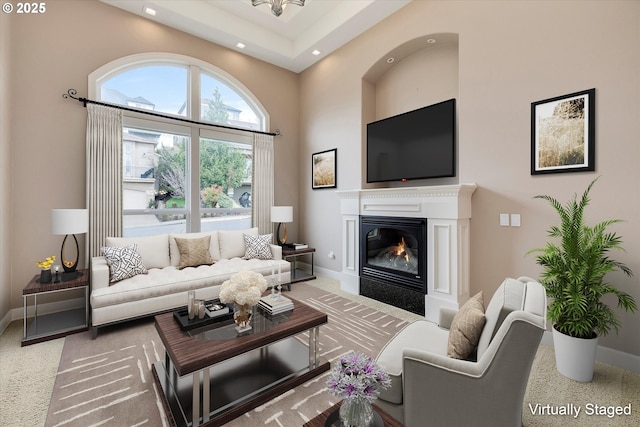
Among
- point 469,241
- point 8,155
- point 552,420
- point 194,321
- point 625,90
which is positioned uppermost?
point 625,90

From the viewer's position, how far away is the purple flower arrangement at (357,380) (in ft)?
3.13

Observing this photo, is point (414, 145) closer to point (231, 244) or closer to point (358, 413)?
point (231, 244)

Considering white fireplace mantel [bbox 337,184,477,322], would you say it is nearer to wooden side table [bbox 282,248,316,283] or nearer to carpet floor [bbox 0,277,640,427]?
carpet floor [bbox 0,277,640,427]

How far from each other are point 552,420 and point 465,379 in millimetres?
1043

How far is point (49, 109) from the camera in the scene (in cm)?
338

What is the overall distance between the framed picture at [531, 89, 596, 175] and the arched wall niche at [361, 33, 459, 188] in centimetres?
98

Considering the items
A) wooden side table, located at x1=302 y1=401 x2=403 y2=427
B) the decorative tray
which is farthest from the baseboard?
the decorative tray

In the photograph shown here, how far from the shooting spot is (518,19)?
111 inches

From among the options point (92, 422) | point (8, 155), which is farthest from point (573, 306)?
point (8, 155)

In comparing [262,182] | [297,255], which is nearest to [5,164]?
[262,182]

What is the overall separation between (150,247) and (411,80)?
4.33 m

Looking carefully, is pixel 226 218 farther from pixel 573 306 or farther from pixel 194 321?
pixel 573 306

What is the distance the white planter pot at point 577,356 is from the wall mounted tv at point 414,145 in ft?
6.51

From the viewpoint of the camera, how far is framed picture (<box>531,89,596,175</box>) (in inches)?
95.6
